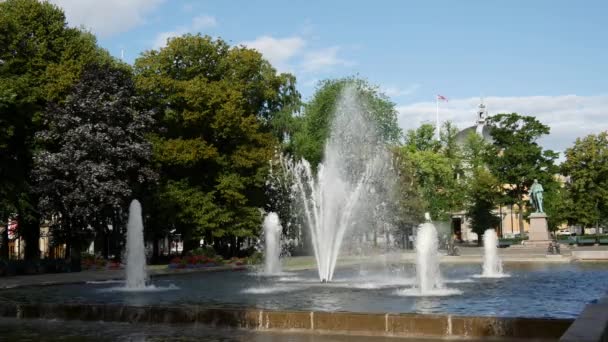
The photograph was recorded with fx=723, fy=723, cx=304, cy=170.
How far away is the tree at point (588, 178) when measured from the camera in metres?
72.8

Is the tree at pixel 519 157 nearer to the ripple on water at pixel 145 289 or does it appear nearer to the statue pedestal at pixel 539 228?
the statue pedestal at pixel 539 228

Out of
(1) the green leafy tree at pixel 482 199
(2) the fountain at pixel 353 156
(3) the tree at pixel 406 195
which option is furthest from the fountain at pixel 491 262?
(1) the green leafy tree at pixel 482 199

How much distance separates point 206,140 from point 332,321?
131ft

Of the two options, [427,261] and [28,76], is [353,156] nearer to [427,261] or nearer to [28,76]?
[28,76]

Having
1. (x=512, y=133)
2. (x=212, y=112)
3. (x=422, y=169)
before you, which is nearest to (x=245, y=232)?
(x=212, y=112)

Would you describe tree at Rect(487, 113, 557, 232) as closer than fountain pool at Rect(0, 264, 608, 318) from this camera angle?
No

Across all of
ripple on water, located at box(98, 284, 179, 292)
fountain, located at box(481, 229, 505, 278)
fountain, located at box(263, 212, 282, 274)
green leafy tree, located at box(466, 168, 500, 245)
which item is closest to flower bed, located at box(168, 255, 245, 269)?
fountain, located at box(263, 212, 282, 274)

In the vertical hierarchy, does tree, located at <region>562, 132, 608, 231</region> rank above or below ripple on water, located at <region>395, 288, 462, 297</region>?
above

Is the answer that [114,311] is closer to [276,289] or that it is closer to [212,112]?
[276,289]

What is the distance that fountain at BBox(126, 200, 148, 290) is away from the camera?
25.8 meters

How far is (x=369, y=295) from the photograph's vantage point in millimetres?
20969

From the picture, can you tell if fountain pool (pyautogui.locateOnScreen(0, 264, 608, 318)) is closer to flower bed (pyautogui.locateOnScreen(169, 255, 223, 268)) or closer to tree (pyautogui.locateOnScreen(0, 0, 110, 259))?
flower bed (pyautogui.locateOnScreen(169, 255, 223, 268))

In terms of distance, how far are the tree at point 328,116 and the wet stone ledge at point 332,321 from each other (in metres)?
47.1

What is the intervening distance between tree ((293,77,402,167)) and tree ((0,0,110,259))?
2324 centimetres
